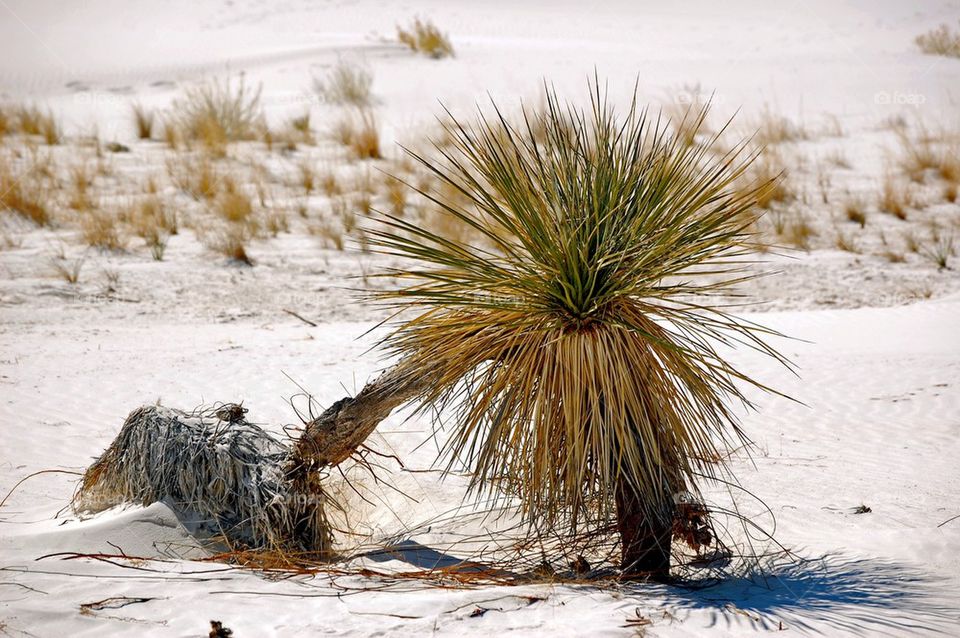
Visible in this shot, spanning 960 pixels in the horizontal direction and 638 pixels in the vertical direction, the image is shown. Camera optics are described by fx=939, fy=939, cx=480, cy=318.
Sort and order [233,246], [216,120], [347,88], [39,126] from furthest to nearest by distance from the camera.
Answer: [347,88]
[216,120]
[39,126]
[233,246]

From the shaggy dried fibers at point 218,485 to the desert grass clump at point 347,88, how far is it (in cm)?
1344

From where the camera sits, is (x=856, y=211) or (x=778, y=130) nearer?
(x=856, y=211)

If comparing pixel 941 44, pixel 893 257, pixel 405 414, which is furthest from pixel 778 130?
pixel 405 414

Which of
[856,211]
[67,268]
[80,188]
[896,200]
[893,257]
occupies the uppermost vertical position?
[80,188]

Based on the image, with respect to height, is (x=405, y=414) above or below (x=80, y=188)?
below

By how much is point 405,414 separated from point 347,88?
40.3 feet

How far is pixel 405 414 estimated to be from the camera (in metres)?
6.63

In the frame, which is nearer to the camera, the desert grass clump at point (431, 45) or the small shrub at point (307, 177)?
the small shrub at point (307, 177)

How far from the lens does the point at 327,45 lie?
22.5 m

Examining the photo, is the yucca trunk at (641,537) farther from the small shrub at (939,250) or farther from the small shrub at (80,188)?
the small shrub at (80,188)

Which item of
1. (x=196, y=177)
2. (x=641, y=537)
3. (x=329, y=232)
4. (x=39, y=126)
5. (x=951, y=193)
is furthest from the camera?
(x=39, y=126)

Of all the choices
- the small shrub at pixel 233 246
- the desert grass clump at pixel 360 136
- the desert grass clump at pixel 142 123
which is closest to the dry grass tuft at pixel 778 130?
the desert grass clump at pixel 360 136

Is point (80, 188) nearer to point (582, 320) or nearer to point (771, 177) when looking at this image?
point (771, 177)

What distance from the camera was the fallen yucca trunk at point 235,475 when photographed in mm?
4234
